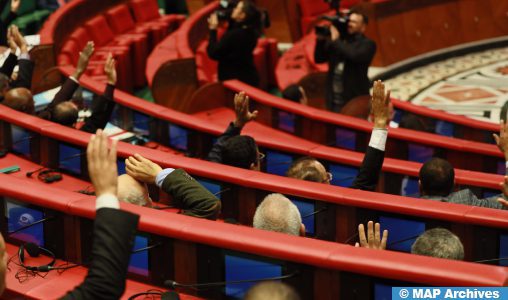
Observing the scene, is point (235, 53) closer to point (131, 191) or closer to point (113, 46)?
point (113, 46)

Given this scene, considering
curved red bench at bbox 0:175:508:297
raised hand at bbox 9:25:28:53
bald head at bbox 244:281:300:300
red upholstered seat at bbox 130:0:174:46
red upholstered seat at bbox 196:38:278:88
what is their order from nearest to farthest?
bald head at bbox 244:281:300:300 → curved red bench at bbox 0:175:508:297 → raised hand at bbox 9:25:28:53 → red upholstered seat at bbox 196:38:278:88 → red upholstered seat at bbox 130:0:174:46

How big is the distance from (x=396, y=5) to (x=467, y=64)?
2.53 feet

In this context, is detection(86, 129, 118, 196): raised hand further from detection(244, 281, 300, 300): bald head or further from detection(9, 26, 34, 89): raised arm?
detection(9, 26, 34, 89): raised arm

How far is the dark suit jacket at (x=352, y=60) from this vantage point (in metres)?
3.80

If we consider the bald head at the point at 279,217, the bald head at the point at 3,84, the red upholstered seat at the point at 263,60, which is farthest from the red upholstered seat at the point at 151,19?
the bald head at the point at 279,217

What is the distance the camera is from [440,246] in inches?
66.1

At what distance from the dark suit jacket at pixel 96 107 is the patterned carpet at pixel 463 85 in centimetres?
281

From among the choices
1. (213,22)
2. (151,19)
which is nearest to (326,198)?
(213,22)

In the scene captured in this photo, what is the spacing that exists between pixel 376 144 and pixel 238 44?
74.7 inches

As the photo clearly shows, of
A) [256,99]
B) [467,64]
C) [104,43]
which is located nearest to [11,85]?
[256,99]

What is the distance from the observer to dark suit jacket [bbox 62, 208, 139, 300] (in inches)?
50.6

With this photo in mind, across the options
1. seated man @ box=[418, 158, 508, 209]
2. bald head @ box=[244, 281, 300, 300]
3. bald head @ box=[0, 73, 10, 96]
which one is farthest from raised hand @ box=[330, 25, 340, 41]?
bald head @ box=[244, 281, 300, 300]

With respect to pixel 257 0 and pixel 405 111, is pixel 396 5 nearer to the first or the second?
pixel 257 0

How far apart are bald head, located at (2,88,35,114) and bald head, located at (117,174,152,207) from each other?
1271 millimetres
